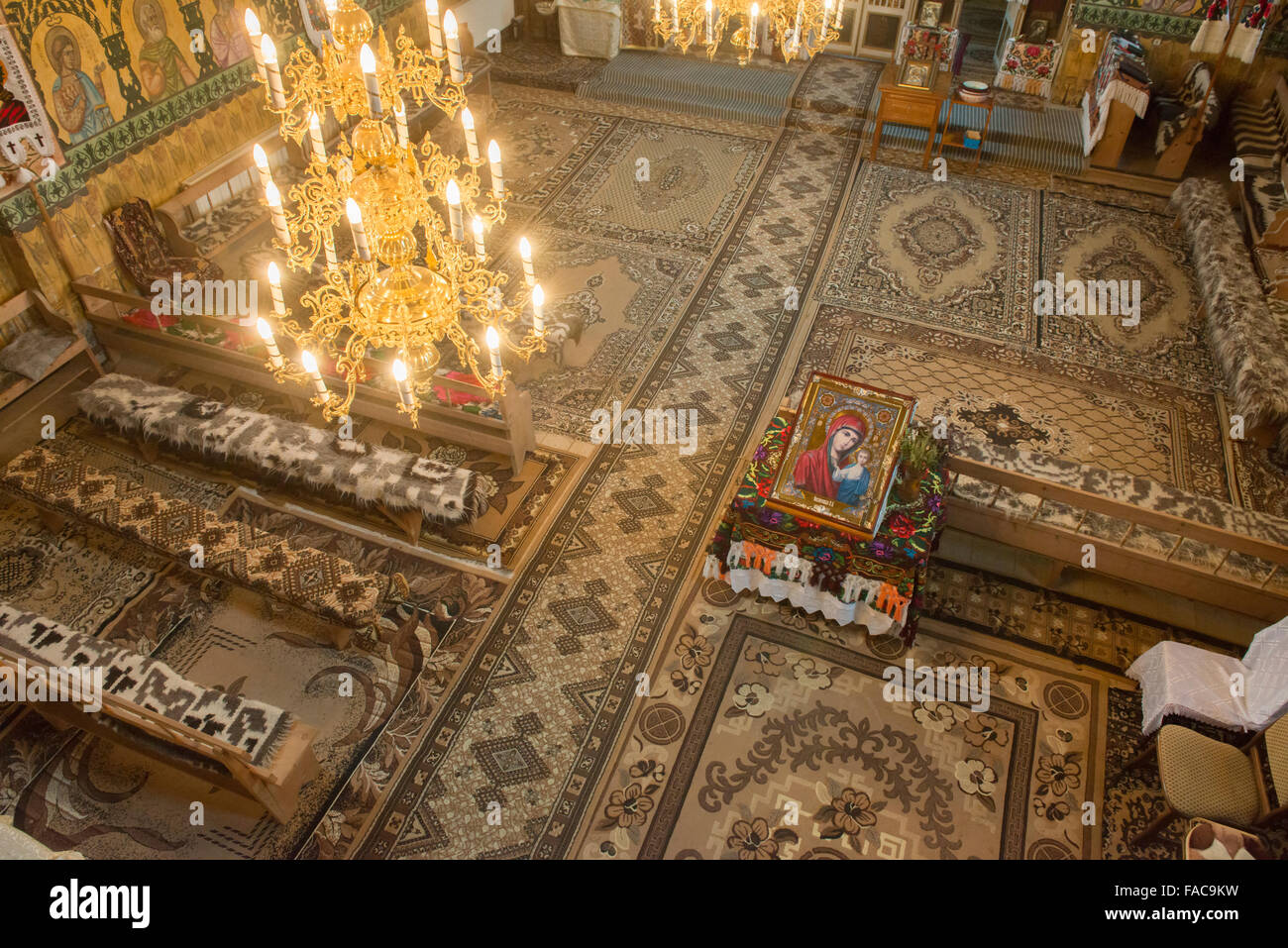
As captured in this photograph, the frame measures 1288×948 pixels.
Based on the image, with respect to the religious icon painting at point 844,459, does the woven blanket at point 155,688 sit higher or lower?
lower

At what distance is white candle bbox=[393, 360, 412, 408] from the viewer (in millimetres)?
3143

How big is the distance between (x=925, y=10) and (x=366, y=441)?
30.8 feet

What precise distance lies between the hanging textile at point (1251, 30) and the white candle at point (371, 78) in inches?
398

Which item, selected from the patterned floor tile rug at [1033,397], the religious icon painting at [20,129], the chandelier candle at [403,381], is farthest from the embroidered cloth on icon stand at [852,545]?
the religious icon painting at [20,129]

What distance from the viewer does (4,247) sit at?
6.03 meters

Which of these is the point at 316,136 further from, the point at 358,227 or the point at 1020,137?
the point at 1020,137

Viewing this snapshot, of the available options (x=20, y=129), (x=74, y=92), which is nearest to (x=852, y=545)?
(x=20, y=129)

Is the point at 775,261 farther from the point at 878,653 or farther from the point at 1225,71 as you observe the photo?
the point at 1225,71

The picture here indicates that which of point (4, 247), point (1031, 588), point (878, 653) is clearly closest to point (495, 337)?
point (878, 653)

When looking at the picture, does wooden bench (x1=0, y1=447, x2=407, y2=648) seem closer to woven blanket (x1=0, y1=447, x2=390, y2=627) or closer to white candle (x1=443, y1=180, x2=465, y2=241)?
woven blanket (x1=0, y1=447, x2=390, y2=627)

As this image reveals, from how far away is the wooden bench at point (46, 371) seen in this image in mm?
6016

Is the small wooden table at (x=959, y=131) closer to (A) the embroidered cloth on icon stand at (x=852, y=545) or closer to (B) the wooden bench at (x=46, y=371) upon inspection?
(A) the embroidered cloth on icon stand at (x=852, y=545)

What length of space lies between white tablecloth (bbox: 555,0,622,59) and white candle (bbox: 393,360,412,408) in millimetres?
9613

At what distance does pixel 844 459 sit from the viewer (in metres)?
4.73
